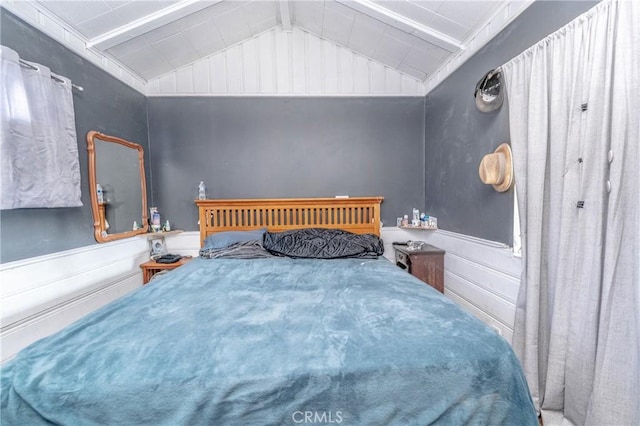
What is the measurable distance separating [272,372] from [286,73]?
327 cm

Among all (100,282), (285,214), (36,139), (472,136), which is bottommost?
(100,282)

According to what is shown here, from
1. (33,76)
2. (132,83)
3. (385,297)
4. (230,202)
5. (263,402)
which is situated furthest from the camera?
(230,202)

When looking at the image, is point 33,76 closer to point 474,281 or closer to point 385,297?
point 385,297

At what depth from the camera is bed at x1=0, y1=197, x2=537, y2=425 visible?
87 centimetres

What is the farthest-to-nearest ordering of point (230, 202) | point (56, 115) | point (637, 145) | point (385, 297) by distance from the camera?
point (230, 202), point (56, 115), point (385, 297), point (637, 145)

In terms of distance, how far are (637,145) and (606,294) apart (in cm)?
69

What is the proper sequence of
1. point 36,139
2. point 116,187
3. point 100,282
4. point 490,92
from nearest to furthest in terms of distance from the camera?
point 36,139 → point 490,92 → point 100,282 → point 116,187

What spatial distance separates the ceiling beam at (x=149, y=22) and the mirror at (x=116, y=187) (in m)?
0.83

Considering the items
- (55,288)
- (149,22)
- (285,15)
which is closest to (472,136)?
(285,15)

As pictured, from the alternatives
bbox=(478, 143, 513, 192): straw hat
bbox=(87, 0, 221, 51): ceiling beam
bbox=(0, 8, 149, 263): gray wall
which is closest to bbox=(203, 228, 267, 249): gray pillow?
bbox=(0, 8, 149, 263): gray wall

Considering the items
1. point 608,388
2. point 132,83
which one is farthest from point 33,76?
point 608,388

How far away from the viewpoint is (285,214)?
3193 mm

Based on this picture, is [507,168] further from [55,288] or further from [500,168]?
[55,288]

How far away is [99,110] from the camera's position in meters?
2.42
